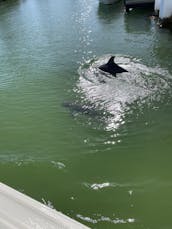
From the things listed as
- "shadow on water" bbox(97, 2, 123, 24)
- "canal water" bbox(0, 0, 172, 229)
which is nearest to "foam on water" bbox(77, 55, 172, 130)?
"canal water" bbox(0, 0, 172, 229)

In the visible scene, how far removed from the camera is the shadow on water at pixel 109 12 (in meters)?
17.8

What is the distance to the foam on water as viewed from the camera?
332 inches

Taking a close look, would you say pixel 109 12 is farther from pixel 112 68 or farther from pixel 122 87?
pixel 122 87

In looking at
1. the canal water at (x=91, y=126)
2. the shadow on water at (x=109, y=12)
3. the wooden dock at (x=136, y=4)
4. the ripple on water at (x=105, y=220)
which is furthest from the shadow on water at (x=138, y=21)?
the ripple on water at (x=105, y=220)

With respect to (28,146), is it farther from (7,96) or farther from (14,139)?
(7,96)

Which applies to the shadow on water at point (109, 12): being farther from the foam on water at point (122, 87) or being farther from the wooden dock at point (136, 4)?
the foam on water at point (122, 87)

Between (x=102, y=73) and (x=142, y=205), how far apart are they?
5931 millimetres

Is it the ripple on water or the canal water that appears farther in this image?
the canal water

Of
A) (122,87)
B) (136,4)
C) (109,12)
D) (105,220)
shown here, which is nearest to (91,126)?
(122,87)

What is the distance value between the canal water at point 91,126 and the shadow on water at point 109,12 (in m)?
3.27

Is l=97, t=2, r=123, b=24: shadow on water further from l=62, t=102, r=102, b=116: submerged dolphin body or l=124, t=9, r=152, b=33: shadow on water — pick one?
l=62, t=102, r=102, b=116: submerged dolphin body

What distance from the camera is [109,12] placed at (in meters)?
19.4

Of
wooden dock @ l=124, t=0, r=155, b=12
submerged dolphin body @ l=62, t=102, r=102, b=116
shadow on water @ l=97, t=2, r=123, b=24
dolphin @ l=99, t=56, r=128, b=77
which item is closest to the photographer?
submerged dolphin body @ l=62, t=102, r=102, b=116

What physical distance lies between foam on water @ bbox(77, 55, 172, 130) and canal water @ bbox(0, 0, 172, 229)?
32mm
